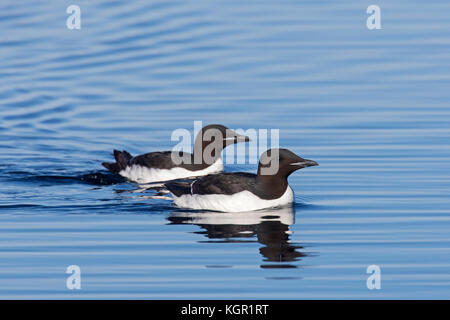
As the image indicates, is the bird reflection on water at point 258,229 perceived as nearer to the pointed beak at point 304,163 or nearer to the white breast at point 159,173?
the pointed beak at point 304,163

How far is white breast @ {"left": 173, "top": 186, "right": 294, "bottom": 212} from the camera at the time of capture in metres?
15.6

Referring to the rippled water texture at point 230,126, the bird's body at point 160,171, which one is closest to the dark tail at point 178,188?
the rippled water texture at point 230,126

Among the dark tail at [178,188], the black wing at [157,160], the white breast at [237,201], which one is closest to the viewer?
the white breast at [237,201]

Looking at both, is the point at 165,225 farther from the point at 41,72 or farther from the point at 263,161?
the point at 41,72

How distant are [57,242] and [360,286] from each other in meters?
4.37

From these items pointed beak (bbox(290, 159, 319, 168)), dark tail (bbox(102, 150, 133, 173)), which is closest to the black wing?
dark tail (bbox(102, 150, 133, 173))

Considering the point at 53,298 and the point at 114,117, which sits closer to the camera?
the point at 53,298

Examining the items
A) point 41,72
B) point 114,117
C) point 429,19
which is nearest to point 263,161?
point 114,117

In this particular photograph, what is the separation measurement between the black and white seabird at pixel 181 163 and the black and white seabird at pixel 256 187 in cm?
284

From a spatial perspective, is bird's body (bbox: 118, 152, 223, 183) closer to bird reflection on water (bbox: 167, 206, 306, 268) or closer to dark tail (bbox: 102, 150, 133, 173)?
dark tail (bbox: 102, 150, 133, 173)

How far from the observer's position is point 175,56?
28781 mm

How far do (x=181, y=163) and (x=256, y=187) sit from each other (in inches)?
137

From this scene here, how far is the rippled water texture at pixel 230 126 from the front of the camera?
489 inches

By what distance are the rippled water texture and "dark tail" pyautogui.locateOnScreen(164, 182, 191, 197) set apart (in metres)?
0.28
